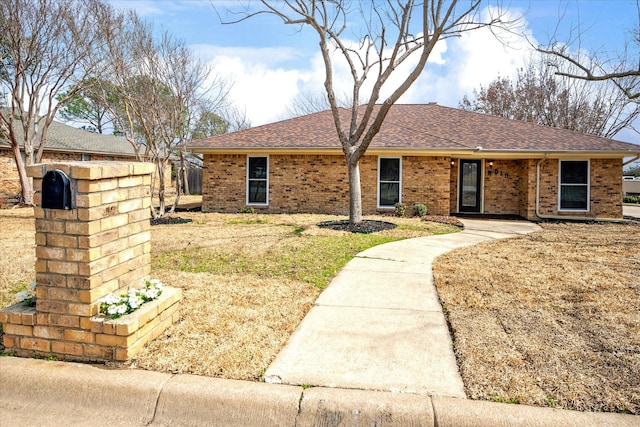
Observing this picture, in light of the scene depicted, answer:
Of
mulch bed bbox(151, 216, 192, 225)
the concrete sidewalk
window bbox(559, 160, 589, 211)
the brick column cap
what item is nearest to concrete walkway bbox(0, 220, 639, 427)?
the concrete sidewalk

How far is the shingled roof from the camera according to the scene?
67.4 feet

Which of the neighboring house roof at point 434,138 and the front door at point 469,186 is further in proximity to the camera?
the front door at point 469,186

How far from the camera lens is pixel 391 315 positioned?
418 centimetres

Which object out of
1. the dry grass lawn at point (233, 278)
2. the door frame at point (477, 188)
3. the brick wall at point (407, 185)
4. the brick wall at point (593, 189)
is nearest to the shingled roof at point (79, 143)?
the brick wall at point (407, 185)

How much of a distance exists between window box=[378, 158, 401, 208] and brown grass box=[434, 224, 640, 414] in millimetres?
6550

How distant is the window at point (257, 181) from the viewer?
14625 millimetres

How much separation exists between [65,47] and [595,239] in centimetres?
1875

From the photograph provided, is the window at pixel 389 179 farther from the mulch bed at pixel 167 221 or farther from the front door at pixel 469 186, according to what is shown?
the mulch bed at pixel 167 221

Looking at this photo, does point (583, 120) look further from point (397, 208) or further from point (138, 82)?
point (138, 82)

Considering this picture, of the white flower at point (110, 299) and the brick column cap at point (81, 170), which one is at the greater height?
the brick column cap at point (81, 170)

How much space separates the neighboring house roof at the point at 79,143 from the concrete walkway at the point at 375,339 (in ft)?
64.3

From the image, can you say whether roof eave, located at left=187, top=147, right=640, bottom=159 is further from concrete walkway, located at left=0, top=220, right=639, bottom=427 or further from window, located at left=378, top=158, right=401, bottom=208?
concrete walkway, located at left=0, top=220, right=639, bottom=427

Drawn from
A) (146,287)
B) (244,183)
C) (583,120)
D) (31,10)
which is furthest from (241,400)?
(583,120)

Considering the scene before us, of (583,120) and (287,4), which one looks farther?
(583,120)
